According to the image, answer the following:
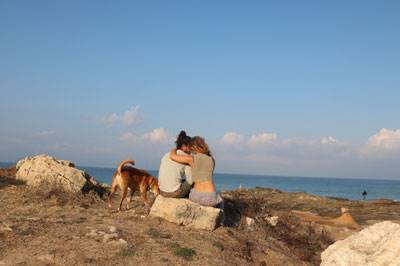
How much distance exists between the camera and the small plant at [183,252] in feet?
30.5

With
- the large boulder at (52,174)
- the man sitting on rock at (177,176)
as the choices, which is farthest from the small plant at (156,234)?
the large boulder at (52,174)

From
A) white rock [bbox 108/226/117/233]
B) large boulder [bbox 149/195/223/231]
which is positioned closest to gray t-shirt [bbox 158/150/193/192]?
large boulder [bbox 149/195/223/231]

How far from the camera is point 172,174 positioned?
39.2 feet

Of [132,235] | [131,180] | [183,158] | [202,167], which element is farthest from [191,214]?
[131,180]

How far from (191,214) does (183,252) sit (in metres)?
1.95

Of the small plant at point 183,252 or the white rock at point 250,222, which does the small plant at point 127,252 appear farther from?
the white rock at point 250,222

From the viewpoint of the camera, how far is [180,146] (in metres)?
12.1

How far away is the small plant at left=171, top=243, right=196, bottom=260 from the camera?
9305 mm

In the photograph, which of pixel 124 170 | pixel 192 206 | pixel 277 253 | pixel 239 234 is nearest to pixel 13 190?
pixel 124 170

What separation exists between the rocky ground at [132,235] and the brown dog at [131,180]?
60 cm

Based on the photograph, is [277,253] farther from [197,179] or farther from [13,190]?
[13,190]

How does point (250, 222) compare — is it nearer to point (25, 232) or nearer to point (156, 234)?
point (156, 234)

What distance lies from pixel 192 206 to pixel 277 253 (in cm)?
240

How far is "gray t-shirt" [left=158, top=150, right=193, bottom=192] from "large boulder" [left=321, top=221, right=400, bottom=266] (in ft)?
14.9
